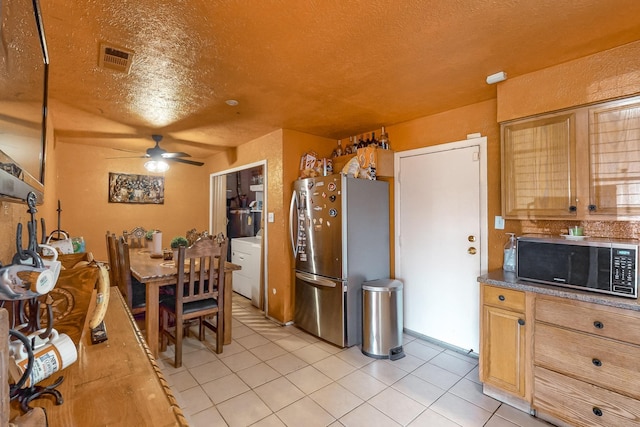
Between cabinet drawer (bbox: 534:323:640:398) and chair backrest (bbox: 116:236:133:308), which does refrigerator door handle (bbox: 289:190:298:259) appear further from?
cabinet drawer (bbox: 534:323:640:398)

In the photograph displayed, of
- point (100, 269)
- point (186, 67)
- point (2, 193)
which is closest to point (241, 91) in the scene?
point (186, 67)

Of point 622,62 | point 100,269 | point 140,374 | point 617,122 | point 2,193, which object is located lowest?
point 140,374

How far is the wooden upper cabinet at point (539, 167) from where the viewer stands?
2.01 metres

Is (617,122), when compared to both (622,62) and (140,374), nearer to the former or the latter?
(622,62)

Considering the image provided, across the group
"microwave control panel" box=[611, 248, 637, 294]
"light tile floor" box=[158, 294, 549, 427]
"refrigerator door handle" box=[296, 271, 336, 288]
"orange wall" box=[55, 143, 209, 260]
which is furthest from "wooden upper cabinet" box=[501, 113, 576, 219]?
"orange wall" box=[55, 143, 209, 260]

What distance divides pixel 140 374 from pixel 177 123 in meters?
3.11

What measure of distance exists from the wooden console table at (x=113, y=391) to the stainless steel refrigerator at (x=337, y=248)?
6.87 feet

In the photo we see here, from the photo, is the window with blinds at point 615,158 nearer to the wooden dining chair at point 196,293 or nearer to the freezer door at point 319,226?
the freezer door at point 319,226

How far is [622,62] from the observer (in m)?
1.82

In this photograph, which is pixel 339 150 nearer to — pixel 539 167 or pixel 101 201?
pixel 539 167

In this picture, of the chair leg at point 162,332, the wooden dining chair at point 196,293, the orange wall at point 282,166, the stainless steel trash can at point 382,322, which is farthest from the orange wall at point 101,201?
the stainless steel trash can at point 382,322

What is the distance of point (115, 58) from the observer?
1953mm

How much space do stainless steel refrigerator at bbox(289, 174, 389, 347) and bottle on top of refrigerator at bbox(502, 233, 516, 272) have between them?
3.93ft

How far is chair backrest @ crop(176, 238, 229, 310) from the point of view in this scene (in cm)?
255
